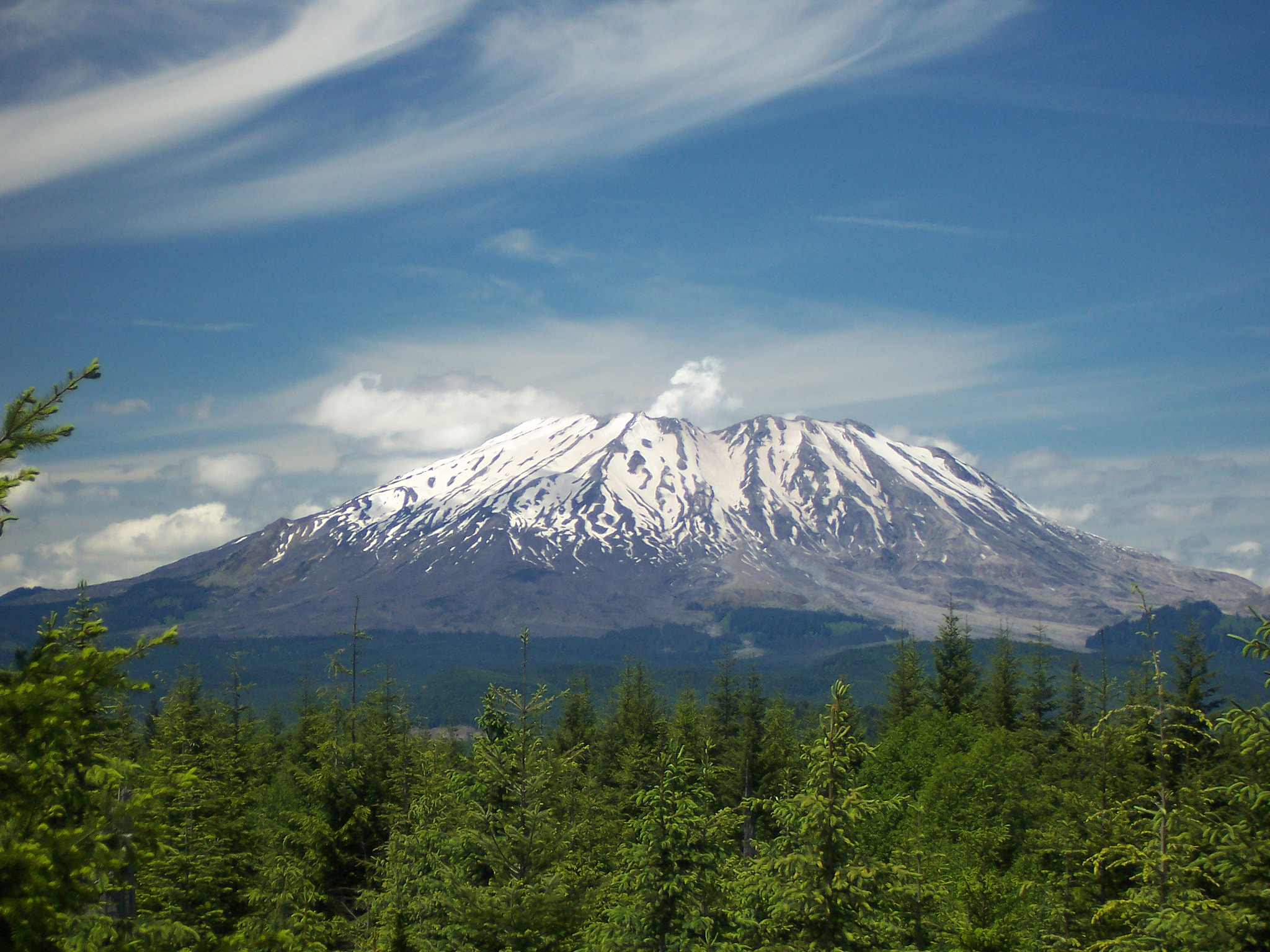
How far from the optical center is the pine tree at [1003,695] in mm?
49469

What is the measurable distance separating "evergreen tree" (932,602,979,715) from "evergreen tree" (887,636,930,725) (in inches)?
44.2

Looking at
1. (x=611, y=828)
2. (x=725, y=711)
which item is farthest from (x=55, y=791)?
(x=725, y=711)

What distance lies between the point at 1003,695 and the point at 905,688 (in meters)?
6.90

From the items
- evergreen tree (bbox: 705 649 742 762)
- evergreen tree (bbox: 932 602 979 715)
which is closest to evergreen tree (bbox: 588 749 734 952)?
evergreen tree (bbox: 705 649 742 762)

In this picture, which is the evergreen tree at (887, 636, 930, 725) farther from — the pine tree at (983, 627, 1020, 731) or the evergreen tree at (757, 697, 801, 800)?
the evergreen tree at (757, 697, 801, 800)

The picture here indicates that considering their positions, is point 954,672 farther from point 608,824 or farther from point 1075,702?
point 608,824

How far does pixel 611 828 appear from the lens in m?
35.7

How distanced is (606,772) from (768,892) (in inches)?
1303

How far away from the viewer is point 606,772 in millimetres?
48219

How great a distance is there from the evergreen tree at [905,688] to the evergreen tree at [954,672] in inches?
44.2

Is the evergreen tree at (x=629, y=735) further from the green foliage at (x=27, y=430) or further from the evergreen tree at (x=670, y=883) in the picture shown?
the green foliage at (x=27, y=430)

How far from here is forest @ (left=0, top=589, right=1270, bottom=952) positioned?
8758 mm

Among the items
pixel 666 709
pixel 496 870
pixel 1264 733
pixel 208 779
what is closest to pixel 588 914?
pixel 496 870

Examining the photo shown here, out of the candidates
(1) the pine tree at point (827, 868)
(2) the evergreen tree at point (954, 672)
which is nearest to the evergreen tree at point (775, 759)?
(2) the evergreen tree at point (954, 672)
